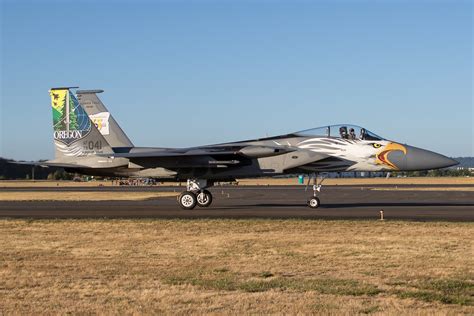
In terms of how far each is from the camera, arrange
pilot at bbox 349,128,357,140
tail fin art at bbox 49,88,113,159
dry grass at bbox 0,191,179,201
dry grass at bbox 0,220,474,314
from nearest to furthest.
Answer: dry grass at bbox 0,220,474,314, pilot at bbox 349,128,357,140, tail fin art at bbox 49,88,113,159, dry grass at bbox 0,191,179,201

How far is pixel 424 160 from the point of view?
25812 millimetres

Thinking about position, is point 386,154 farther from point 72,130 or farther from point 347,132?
point 72,130

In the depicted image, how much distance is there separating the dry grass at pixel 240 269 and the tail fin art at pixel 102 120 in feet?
34.4

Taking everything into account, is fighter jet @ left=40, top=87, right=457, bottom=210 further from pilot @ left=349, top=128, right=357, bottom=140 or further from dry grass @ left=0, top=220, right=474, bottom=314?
dry grass @ left=0, top=220, right=474, bottom=314

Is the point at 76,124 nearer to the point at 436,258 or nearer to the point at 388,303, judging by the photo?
the point at 436,258

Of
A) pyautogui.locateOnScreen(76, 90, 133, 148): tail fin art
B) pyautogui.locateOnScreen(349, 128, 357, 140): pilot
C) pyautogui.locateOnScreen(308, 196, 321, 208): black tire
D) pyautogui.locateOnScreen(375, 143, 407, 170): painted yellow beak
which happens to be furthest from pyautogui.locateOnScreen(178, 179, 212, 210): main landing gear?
pyautogui.locateOnScreen(375, 143, 407, 170): painted yellow beak

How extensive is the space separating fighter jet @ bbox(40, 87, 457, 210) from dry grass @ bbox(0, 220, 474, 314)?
766cm

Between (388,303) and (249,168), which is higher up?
(249,168)

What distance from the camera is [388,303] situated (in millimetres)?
8312

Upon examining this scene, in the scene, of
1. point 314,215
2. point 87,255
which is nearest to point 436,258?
point 87,255

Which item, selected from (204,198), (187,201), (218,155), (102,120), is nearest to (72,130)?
(102,120)

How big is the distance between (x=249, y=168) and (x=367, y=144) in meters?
4.72

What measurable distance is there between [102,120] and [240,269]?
18.9 metres

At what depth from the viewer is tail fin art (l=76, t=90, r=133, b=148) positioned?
94.2ft
